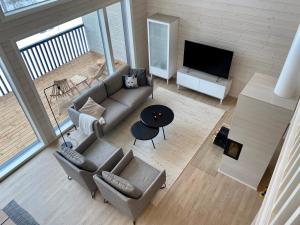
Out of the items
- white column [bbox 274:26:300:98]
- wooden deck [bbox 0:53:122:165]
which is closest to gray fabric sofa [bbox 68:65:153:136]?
wooden deck [bbox 0:53:122:165]

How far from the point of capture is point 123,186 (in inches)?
125

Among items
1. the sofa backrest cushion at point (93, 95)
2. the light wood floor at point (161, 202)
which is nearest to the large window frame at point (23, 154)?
the light wood floor at point (161, 202)

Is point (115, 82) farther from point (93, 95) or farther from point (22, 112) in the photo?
point (22, 112)

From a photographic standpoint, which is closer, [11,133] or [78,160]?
[78,160]

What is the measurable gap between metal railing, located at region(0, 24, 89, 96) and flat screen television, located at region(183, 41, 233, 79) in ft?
9.45

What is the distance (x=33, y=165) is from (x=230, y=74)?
4.88 meters

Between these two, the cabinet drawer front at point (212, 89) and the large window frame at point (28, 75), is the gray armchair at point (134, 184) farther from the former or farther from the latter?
the cabinet drawer front at point (212, 89)

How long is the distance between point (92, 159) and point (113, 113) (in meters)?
1.27

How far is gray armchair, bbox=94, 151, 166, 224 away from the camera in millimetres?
3197

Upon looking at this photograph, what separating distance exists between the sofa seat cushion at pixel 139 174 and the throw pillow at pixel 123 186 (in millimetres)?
368

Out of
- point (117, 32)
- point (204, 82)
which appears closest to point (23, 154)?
point (117, 32)

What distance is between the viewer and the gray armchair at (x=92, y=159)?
3.55m

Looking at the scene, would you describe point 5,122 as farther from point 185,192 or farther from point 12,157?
point 185,192

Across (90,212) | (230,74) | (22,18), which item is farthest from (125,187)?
(230,74)
